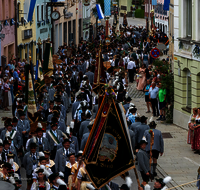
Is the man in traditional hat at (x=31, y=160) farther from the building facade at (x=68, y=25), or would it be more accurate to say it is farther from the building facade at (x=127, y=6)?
the building facade at (x=127, y=6)

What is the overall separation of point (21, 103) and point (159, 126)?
603 cm

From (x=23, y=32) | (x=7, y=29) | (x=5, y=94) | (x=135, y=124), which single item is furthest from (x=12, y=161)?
(x=23, y=32)

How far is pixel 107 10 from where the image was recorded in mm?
59438

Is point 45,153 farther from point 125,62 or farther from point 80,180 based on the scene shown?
Result: point 125,62

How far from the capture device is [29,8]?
123ft

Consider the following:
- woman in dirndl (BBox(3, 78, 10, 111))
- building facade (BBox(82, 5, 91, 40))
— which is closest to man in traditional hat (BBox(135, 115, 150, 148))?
woman in dirndl (BBox(3, 78, 10, 111))

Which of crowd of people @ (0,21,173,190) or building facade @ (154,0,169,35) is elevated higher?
building facade @ (154,0,169,35)

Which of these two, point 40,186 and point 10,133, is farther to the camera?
point 10,133

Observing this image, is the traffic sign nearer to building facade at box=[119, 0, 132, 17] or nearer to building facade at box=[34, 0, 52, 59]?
building facade at box=[34, 0, 52, 59]

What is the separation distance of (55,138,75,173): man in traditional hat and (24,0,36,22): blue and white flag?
2463 cm

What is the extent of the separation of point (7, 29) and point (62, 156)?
81.4 ft

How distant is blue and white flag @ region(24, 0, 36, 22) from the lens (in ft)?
120

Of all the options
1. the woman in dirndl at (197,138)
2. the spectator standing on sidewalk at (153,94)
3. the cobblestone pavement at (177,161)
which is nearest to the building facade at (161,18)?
the spectator standing on sidewalk at (153,94)

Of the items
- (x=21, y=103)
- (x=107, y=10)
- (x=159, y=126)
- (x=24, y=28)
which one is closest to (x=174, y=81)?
(x=159, y=126)
